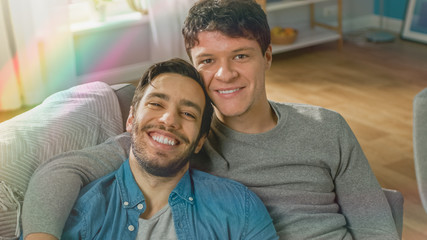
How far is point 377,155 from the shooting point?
10.5ft

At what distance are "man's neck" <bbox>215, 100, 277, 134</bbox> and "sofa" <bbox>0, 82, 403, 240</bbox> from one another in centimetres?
31

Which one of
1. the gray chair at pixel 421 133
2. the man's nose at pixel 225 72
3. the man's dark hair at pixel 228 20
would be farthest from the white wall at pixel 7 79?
the gray chair at pixel 421 133

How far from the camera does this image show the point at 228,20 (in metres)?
1.51

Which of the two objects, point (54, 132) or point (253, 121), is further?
point (253, 121)

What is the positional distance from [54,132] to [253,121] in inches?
20.9

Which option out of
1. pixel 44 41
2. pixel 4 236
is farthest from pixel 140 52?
pixel 4 236

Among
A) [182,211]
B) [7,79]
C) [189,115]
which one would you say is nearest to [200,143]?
[189,115]

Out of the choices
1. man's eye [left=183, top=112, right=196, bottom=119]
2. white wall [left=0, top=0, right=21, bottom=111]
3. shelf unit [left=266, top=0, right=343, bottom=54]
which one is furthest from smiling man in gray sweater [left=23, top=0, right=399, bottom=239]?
shelf unit [left=266, top=0, right=343, bottom=54]

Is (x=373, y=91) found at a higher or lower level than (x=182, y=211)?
lower

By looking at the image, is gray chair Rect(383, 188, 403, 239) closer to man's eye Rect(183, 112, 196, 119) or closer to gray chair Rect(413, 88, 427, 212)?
gray chair Rect(413, 88, 427, 212)

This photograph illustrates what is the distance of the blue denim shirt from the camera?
1325 millimetres

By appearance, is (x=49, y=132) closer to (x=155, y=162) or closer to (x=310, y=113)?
(x=155, y=162)

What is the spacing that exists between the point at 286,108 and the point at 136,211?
1.75 feet

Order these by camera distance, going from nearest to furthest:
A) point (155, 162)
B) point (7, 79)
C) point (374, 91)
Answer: point (155, 162) → point (7, 79) → point (374, 91)
